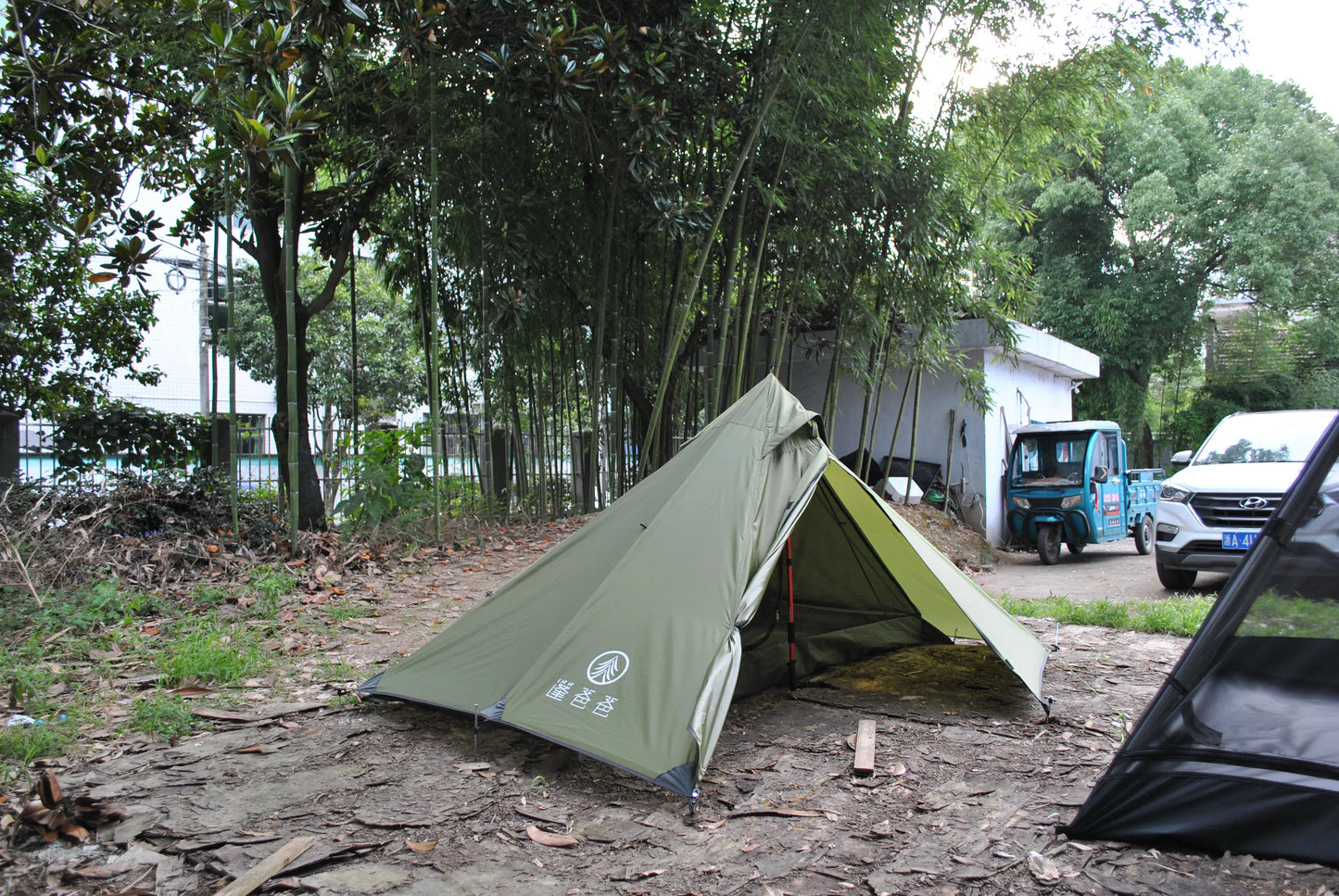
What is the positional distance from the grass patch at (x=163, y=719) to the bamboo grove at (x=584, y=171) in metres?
1.93

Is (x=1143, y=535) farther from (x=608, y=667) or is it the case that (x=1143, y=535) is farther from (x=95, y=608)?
(x=95, y=608)

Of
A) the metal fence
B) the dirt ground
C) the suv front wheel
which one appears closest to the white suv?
the suv front wheel

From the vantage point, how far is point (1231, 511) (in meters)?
6.02

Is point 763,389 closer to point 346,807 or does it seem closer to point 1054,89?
point 346,807

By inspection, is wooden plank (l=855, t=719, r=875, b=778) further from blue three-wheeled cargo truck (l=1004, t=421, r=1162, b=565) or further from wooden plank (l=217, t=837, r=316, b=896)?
blue three-wheeled cargo truck (l=1004, t=421, r=1162, b=565)

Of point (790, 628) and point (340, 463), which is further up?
point (340, 463)

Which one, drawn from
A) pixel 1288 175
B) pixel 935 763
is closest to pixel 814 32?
pixel 935 763

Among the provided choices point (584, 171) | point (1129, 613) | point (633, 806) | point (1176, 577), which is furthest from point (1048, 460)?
point (633, 806)

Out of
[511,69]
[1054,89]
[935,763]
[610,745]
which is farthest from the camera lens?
[1054,89]

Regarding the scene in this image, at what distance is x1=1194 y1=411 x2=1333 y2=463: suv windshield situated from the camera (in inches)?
251

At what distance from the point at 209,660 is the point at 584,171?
4646 millimetres

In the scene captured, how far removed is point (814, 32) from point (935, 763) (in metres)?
4.84

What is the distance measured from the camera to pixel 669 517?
128 inches

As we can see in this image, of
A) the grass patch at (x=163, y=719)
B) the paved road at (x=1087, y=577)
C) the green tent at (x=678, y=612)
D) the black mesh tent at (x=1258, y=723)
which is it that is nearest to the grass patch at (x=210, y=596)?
the grass patch at (x=163, y=719)
